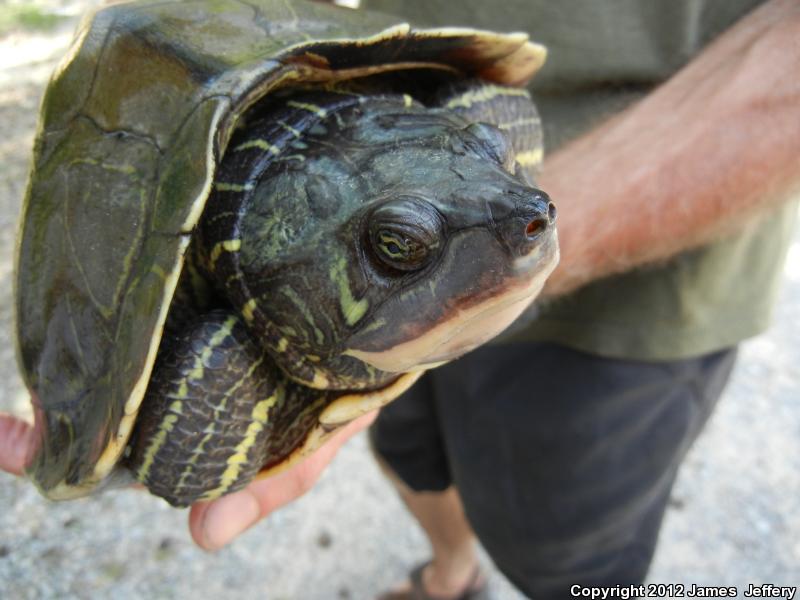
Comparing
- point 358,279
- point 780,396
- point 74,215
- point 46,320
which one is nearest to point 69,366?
point 46,320

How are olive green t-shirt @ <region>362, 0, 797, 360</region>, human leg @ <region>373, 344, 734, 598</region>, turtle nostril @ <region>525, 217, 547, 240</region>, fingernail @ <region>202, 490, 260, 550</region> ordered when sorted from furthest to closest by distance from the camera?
human leg @ <region>373, 344, 734, 598</region>, olive green t-shirt @ <region>362, 0, 797, 360</region>, fingernail @ <region>202, 490, 260, 550</region>, turtle nostril @ <region>525, 217, 547, 240</region>

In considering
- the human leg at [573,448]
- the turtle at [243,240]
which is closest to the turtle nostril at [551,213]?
the turtle at [243,240]

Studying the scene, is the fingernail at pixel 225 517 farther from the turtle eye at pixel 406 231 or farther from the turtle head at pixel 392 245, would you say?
the turtle eye at pixel 406 231

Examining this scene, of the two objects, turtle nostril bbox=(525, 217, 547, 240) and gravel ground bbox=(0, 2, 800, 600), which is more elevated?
turtle nostril bbox=(525, 217, 547, 240)

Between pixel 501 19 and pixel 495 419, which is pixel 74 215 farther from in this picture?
pixel 495 419

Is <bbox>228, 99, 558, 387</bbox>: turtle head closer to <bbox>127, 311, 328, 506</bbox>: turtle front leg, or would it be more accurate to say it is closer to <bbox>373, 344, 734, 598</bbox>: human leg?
<bbox>127, 311, 328, 506</bbox>: turtle front leg

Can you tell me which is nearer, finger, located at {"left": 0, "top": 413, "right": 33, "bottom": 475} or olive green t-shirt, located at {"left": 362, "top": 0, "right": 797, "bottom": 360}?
finger, located at {"left": 0, "top": 413, "right": 33, "bottom": 475}

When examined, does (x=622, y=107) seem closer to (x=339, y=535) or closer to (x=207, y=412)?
(x=207, y=412)

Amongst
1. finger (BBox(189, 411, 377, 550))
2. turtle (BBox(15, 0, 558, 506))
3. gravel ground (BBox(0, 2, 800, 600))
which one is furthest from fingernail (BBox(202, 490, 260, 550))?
gravel ground (BBox(0, 2, 800, 600))
